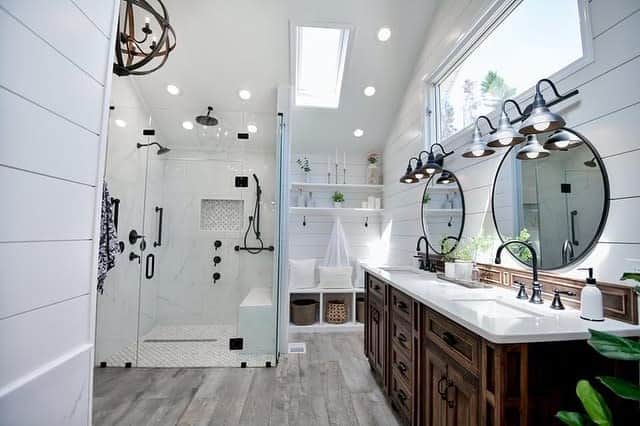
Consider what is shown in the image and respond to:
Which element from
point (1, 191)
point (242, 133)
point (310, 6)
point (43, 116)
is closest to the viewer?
point (1, 191)

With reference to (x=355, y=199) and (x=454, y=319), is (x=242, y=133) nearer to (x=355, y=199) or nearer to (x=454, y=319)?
(x=355, y=199)

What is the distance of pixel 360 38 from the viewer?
119 inches

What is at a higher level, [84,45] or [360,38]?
[360,38]

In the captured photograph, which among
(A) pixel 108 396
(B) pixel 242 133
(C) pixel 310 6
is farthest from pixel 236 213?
(C) pixel 310 6

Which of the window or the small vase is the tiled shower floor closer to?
the small vase

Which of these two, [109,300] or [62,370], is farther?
[109,300]

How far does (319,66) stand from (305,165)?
127 cm

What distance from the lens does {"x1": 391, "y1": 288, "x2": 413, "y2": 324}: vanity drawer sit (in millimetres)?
1792

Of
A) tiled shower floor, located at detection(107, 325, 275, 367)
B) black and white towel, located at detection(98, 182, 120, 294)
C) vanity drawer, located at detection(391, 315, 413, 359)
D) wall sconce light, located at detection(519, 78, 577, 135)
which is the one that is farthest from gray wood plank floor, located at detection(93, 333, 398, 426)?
wall sconce light, located at detection(519, 78, 577, 135)

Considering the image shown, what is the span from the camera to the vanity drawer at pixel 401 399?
1.76 meters

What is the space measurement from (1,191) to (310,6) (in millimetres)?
2942

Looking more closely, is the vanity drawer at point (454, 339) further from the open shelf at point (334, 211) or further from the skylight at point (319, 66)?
the skylight at point (319, 66)

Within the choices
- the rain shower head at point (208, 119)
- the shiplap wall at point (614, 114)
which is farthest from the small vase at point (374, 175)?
the shiplap wall at point (614, 114)

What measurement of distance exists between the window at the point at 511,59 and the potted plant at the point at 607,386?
1320mm
